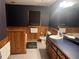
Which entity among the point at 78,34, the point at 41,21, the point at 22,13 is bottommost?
the point at 78,34

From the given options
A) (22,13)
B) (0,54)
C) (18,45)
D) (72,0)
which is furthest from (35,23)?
(0,54)

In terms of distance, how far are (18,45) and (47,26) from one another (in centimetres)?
273

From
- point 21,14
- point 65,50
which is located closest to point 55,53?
point 65,50

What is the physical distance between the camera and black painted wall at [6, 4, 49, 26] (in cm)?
584

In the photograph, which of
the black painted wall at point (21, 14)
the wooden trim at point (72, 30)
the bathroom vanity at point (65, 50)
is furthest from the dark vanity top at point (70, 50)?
the black painted wall at point (21, 14)

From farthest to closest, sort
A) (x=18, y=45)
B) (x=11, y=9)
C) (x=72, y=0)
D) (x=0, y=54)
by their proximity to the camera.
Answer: (x=11, y=9) < (x=18, y=45) < (x=72, y=0) < (x=0, y=54)

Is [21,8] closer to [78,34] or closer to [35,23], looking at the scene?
[35,23]

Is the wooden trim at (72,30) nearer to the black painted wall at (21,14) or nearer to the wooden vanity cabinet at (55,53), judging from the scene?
the wooden vanity cabinet at (55,53)

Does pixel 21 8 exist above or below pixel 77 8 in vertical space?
above

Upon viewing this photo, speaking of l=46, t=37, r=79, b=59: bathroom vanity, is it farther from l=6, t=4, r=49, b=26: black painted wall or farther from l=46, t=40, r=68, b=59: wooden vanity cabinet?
l=6, t=4, r=49, b=26: black painted wall

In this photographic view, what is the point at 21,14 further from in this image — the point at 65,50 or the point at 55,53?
the point at 65,50

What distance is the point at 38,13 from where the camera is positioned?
6.01m

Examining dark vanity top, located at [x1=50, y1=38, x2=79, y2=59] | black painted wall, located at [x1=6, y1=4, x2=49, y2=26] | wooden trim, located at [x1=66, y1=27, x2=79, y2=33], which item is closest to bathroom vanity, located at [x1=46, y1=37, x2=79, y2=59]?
dark vanity top, located at [x1=50, y1=38, x2=79, y2=59]

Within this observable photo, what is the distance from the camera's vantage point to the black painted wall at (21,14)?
230 inches
